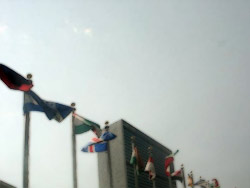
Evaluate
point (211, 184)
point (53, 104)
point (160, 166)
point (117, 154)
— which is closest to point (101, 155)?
point (117, 154)

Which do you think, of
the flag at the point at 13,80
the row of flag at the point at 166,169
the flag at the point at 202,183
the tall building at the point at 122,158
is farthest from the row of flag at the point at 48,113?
the tall building at the point at 122,158

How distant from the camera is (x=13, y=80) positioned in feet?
46.6

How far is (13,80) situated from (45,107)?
2.28 metres

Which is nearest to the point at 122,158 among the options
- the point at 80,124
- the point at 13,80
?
the point at 80,124

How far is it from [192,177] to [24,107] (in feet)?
96.4

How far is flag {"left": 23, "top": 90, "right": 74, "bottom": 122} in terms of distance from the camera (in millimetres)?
14812

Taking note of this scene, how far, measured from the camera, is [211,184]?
4822 cm

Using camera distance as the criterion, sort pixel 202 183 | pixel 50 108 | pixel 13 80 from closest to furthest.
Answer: pixel 13 80
pixel 50 108
pixel 202 183

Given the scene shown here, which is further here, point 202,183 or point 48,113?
point 202,183

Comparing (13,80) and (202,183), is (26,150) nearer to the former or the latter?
(13,80)

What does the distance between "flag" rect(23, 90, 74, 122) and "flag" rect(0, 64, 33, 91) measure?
0.41 m

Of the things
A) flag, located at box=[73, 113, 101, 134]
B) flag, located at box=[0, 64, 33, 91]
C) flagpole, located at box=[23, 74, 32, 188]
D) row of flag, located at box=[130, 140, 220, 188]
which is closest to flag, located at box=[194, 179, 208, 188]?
row of flag, located at box=[130, 140, 220, 188]

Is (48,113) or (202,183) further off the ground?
(48,113)

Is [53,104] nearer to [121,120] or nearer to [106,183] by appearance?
[106,183]
